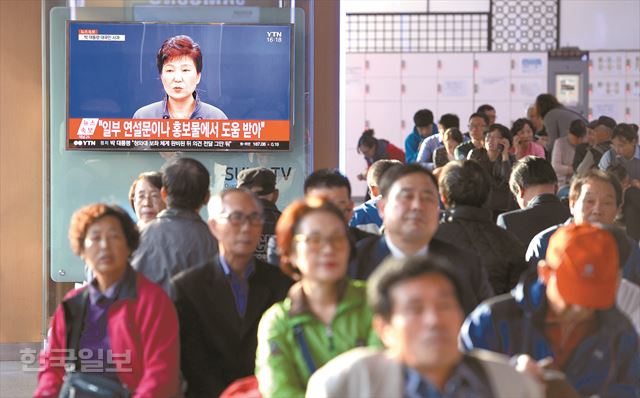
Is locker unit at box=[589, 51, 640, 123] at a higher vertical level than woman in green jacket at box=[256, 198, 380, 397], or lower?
higher

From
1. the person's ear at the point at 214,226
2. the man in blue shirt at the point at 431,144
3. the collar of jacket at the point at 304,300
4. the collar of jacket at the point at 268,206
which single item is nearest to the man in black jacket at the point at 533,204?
the collar of jacket at the point at 268,206

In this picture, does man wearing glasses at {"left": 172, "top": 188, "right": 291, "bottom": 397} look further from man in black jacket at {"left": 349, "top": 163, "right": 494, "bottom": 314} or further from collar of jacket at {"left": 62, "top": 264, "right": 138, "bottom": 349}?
man in black jacket at {"left": 349, "top": 163, "right": 494, "bottom": 314}

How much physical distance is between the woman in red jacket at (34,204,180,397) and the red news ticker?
2683 mm

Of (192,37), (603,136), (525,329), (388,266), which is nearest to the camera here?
(388,266)

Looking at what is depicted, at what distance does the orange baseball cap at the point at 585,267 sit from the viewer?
3.31 metres

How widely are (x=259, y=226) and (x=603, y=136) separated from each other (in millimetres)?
7020

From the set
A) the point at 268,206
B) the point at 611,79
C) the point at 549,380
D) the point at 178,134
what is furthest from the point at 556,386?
the point at 611,79

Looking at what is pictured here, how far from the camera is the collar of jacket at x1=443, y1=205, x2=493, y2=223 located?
4.95m

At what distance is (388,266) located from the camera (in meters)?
2.78

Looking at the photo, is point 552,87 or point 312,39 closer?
point 312,39

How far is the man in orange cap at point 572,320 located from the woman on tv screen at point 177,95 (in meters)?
3.68

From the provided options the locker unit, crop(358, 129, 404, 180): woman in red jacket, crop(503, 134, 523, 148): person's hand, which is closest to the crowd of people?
crop(503, 134, 523, 148): person's hand

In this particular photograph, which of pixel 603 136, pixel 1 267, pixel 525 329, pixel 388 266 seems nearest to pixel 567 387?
pixel 525 329

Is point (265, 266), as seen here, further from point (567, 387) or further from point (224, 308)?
point (567, 387)
